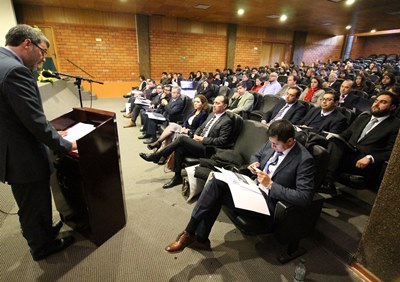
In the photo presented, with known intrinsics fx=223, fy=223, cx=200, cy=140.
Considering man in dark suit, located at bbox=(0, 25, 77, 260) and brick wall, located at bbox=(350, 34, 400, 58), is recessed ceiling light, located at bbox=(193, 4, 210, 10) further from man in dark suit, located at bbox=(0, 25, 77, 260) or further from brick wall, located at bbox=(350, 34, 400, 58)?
brick wall, located at bbox=(350, 34, 400, 58)

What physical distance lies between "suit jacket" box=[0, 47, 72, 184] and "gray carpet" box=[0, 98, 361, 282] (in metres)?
0.71

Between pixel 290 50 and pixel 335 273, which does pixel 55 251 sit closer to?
pixel 335 273

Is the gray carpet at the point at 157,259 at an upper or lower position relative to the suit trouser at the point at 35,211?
lower

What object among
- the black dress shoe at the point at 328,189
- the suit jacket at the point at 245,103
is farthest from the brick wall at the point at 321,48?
the black dress shoe at the point at 328,189

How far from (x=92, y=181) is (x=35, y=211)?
416mm

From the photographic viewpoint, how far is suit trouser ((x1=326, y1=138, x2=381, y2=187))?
2.16 metres

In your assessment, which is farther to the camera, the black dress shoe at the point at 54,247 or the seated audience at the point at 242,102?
the seated audience at the point at 242,102

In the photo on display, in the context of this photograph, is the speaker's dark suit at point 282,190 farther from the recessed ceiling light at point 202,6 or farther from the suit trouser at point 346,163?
the recessed ceiling light at point 202,6

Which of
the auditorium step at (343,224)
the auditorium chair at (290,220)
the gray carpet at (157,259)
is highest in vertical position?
the auditorium chair at (290,220)

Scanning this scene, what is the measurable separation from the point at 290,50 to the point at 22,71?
47.6 ft

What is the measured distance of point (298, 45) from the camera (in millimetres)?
13203

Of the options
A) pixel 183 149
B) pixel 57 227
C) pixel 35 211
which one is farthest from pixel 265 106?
pixel 35 211

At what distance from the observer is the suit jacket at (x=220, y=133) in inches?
101

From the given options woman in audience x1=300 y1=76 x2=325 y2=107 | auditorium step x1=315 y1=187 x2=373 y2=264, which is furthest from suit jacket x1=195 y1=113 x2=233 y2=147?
woman in audience x1=300 y1=76 x2=325 y2=107
